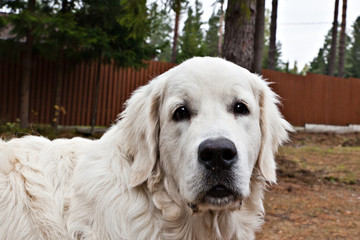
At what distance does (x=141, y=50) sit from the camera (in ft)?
41.6

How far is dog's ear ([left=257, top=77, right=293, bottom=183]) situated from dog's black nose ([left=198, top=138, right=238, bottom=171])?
63cm

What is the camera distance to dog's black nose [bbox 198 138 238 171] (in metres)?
2.01

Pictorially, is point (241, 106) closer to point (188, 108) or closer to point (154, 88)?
point (188, 108)

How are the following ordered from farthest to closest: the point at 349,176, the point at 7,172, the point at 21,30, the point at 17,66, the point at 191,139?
the point at 17,66
the point at 21,30
the point at 349,176
the point at 7,172
the point at 191,139

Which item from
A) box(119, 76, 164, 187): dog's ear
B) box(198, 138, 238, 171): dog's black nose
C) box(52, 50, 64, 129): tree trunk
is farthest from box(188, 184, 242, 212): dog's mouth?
box(52, 50, 64, 129): tree trunk

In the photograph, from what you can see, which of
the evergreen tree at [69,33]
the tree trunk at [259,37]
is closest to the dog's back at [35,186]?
the tree trunk at [259,37]

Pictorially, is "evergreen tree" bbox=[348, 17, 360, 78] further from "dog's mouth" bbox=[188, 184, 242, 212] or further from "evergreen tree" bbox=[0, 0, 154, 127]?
"dog's mouth" bbox=[188, 184, 242, 212]

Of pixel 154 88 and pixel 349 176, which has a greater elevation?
pixel 154 88

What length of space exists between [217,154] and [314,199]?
530 centimetres

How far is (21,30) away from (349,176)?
9.91 m

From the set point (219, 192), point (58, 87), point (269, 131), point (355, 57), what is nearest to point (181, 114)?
point (219, 192)

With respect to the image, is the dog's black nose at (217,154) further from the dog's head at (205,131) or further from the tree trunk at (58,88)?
the tree trunk at (58,88)

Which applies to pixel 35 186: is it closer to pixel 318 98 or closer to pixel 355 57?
pixel 318 98

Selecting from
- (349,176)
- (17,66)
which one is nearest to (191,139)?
(349,176)
